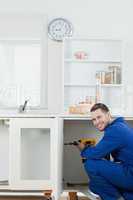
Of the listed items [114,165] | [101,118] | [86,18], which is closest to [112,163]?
[114,165]

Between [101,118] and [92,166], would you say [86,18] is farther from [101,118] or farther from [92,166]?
[92,166]

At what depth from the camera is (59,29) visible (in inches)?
205

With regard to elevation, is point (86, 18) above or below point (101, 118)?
above

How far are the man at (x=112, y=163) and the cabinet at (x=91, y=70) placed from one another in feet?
4.39

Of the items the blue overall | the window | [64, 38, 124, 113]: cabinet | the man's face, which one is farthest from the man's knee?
the window

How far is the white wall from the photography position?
5.19 metres

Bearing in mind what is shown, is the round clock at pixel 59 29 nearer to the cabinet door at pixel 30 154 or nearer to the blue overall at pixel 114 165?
the cabinet door at pixel 30 154

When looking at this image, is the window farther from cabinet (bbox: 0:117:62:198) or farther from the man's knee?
the man's knee

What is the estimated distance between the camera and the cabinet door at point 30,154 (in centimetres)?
442

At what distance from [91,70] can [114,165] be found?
1795 mm

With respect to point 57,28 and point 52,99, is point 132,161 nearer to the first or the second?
point 52,99

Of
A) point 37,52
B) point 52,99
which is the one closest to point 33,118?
point 52,99

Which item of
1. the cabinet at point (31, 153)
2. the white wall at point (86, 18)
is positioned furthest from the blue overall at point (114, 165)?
the white wall at point (86, 18)

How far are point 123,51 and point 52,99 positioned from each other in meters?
1.05
